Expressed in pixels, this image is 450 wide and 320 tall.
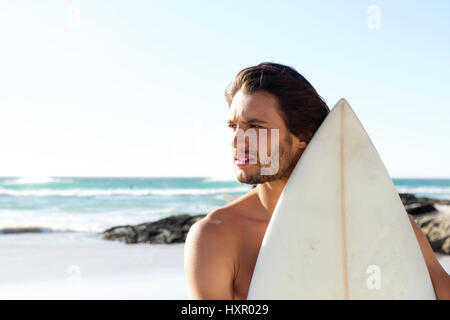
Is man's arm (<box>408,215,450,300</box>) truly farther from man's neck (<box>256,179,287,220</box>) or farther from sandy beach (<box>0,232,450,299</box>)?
sandy beach (<box>0,232,450,299</box>)

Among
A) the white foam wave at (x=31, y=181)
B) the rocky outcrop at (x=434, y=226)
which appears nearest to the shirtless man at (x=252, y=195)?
the rocky outcrop at (x=434, y=226)

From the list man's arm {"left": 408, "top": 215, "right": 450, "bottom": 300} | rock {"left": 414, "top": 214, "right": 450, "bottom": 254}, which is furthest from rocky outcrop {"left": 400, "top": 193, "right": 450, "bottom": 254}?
man's arm {"left": 408, "top": 215, "right": 450, "bottom": 300}

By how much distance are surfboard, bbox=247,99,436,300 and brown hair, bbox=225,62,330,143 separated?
6 centimetres

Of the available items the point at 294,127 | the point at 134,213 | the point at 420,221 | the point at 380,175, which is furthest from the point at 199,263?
the point at 134,213

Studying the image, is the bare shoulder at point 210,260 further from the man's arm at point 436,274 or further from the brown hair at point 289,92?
the man's arm at point 436,274

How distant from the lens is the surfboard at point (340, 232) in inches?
58.5

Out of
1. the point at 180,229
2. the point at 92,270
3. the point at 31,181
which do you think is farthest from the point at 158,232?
the point at 31,181

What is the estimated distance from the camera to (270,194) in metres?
1.67

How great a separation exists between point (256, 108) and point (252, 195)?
0.36 meters

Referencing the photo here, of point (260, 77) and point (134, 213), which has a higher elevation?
point (260, 77)

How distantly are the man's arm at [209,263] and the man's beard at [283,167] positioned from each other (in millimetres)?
182

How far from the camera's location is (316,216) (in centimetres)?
156
